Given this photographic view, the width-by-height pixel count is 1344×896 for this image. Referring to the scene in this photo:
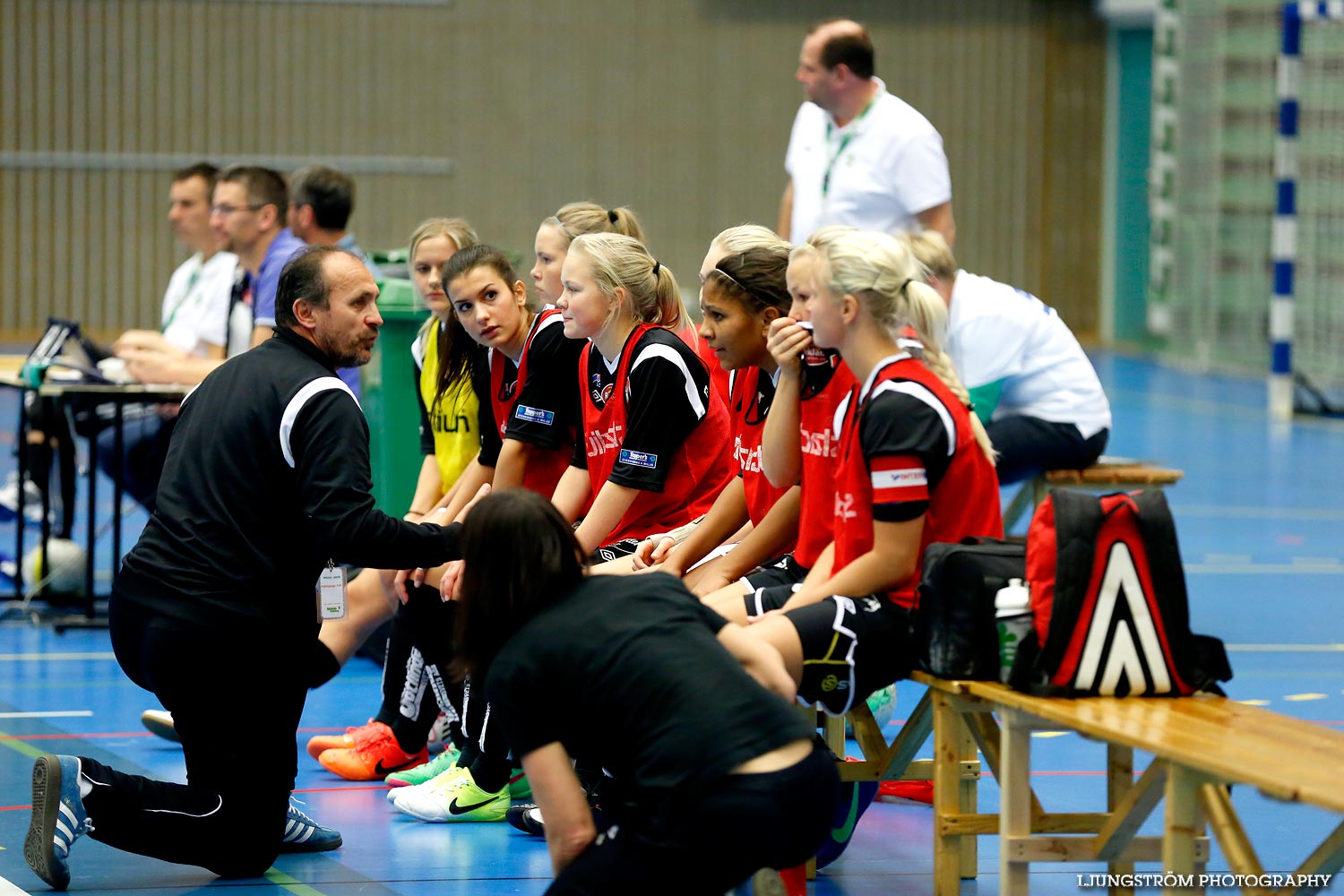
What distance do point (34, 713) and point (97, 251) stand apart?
1400cm

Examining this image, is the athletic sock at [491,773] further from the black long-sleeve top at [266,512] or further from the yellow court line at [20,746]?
the yellow court line at [20,746]

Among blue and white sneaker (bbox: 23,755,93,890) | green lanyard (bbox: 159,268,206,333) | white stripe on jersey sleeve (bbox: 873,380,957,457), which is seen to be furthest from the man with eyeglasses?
white stripe on jersey sleeve (bbox: 873,380,957,457)

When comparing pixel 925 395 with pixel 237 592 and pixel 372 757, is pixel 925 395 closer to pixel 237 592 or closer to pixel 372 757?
pixel 237 592

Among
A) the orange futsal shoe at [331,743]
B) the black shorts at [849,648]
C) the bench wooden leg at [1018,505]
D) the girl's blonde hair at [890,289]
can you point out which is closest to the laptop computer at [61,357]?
the orange futsal shoe at [331,743]

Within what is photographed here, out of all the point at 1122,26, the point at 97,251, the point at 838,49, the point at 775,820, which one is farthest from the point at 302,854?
the point at 1122,26

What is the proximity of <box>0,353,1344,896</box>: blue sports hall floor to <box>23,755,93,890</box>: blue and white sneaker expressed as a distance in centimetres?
12

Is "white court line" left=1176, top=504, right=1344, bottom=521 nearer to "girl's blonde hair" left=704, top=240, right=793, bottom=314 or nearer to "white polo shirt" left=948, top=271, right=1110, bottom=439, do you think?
"white polo shirt" left=948, top=271, right=1110, bottom=439

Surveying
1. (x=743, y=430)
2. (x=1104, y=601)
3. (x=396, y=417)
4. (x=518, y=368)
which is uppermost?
(x=518, y=368)

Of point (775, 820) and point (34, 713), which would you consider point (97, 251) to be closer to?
point (34, 713)

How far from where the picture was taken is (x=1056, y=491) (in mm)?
3127

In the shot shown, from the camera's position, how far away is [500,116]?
18.7 meters

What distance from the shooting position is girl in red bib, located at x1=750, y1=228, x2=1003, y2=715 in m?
3.32

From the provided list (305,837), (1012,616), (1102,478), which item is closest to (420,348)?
(305,837)

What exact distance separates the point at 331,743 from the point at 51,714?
1.04 m
